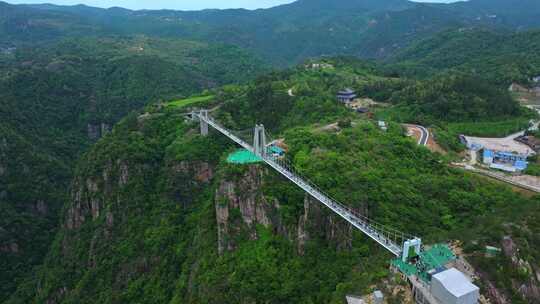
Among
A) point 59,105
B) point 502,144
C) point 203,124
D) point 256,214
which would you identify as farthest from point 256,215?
point 59,105

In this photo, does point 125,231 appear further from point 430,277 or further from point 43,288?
point 430,277

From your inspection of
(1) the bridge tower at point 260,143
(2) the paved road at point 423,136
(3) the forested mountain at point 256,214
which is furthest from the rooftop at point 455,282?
(2) the paved road at point 423,136

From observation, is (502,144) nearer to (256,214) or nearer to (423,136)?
(423,136)

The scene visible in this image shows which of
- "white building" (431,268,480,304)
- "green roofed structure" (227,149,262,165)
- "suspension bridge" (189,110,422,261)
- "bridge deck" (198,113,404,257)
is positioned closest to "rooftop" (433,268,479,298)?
"white building" (431,268,480,304)

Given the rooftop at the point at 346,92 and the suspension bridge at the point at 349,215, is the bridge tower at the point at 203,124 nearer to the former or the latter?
the suspension bridge at the point at 349,215

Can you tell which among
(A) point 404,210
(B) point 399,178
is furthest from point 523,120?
(A) point 404,210

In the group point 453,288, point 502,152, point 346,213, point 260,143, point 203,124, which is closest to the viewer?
point 453,288

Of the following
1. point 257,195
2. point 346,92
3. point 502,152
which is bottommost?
point 257,195
